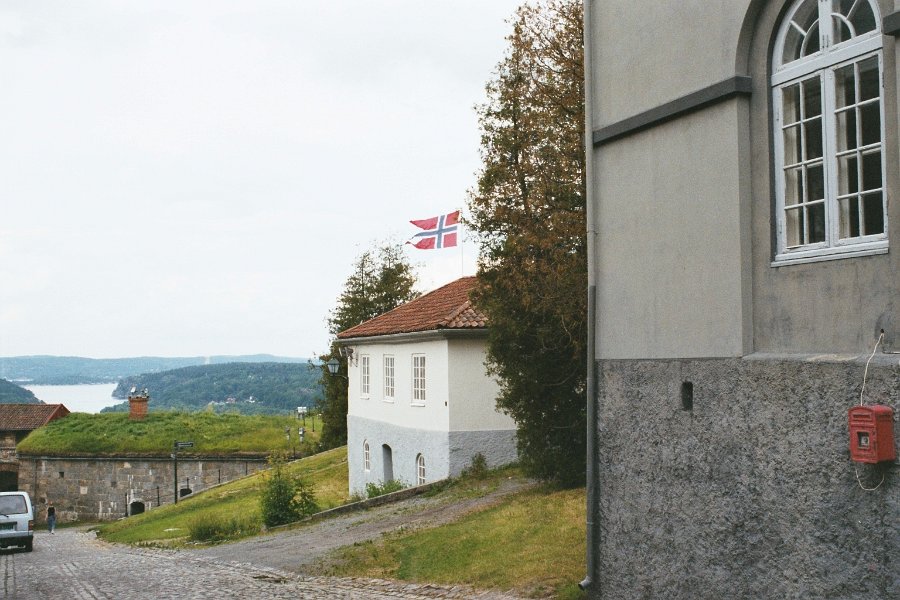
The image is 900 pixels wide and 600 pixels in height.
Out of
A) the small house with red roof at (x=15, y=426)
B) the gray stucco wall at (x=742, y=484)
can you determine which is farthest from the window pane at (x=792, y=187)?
the small house with red roof at (x=15, y=426)

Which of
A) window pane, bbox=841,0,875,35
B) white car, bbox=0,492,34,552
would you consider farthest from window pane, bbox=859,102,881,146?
white car, bbox=0,492,34,552

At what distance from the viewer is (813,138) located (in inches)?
291

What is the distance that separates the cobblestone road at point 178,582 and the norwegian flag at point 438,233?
37.4ft

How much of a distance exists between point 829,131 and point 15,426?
52363 mm

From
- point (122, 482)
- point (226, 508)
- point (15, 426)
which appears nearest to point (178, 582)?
point (226, 508)

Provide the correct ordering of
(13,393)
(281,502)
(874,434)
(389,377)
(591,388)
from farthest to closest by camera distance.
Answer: (13,393), (389,377), (281,502), (591,388), (874,434)

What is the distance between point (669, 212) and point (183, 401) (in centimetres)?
14352

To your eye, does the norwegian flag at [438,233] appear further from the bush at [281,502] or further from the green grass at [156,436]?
the green grass at [156,436]

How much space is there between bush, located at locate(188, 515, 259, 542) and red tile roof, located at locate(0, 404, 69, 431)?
1261 inches

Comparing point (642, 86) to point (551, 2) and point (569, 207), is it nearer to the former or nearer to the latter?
point (569, 207)

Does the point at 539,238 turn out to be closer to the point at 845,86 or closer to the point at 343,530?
the point at 343,530

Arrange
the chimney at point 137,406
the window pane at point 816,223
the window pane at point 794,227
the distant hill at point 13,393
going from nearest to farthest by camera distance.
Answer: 1. the window pane at point 816,223
2. the window pane at point 794,227
3. the chimney at point 137,406
4. the distant hill at point 13,393

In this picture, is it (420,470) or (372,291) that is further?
(372,291)

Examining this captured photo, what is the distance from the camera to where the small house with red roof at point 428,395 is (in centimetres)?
2427
